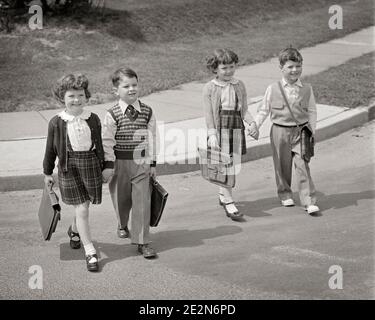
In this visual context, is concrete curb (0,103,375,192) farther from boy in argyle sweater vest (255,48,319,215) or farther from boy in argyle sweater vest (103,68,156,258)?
boy in argyle sweater vest (103,68,156,258)

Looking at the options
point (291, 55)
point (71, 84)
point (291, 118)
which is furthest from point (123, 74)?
point (291, 118)

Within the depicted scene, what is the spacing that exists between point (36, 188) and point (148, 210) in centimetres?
195

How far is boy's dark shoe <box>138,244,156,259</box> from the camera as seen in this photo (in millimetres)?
5394

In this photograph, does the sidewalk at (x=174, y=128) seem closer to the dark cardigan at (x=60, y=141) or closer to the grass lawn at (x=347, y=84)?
the grass lawn at (x=347, y=84)

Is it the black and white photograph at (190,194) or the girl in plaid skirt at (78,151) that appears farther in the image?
the girl in plaid skirt at (78,151)

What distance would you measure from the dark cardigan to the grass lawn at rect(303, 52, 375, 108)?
16.2 ft

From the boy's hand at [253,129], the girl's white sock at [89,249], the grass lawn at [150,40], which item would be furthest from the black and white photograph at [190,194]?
the grass lawn at [150,40]

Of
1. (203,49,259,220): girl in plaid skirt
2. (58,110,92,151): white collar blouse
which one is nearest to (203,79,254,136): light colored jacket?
(203,49,259,220): girl in plaid skirt

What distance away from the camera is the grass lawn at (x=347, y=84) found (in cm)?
959

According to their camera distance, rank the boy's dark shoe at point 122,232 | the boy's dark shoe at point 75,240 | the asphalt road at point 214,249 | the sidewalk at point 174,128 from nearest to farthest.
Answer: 1. the asphalt road at point 214,249
2. the boy's dark shoe at point 75,240
3. the boy's dark shoe at point 122,232
4. the sidewalk at point 174,128

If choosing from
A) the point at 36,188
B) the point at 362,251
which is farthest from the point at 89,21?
the point at 362,251

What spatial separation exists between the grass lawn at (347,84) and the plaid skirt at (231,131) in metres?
3.50

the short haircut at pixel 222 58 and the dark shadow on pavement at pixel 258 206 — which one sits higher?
the short haircut at pixel 222 58

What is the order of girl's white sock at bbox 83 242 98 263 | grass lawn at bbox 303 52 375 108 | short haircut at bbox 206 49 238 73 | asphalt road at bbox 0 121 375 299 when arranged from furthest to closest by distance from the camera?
grass lawn at bbox 303 52 375 108, short haircut at bbox 206 49 238 73, girl's white sock at bbox 83 242 98 263, asphalt road at bbox 0 121 375 299
